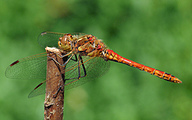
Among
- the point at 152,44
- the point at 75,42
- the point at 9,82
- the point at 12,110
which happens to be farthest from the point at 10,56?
the point at 152,44

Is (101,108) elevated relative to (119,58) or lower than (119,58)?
lower

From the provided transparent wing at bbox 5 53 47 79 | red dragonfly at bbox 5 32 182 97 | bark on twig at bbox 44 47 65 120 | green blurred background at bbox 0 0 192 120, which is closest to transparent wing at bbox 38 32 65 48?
red dragonfly at bbox 5 32 182 97

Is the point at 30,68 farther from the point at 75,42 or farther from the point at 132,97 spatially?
the point at 132,97

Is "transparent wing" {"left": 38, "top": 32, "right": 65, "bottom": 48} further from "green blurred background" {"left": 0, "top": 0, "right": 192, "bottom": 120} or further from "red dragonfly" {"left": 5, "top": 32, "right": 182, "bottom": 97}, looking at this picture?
"green blurred background" {"left": 0, "top": 0, "right": 192, "bottom": 120}

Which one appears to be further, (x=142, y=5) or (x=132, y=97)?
(x=142, y=5)

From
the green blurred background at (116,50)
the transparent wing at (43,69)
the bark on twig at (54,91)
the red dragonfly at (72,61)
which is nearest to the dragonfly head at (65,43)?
the red dragonfly at (72,61)
